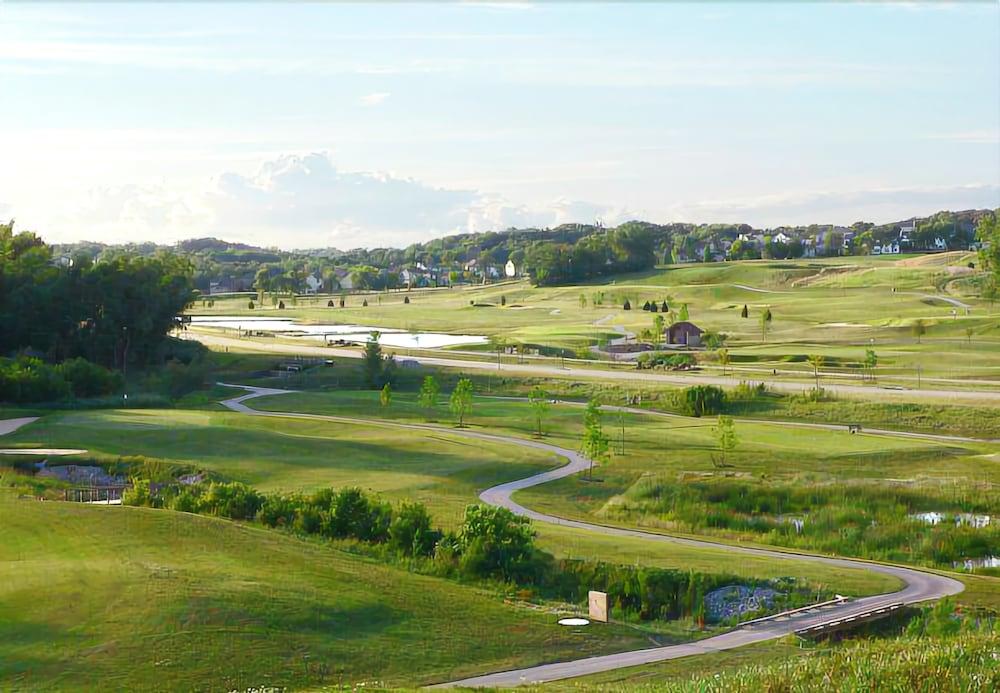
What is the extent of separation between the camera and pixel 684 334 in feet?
333

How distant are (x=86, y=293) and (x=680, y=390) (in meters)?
49.8

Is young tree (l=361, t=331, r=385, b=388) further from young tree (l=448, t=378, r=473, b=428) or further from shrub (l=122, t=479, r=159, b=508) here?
shrub (l=122, t=479, r=159, b=508)

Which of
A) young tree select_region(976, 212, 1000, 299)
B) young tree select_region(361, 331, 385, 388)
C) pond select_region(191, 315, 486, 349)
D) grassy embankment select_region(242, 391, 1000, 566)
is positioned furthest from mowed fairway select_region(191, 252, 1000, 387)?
grassy embankment select_region(242, 391, 1000, 566)

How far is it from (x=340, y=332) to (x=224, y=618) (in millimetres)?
109420

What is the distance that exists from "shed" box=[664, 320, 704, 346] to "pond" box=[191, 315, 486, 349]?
64.9 ft

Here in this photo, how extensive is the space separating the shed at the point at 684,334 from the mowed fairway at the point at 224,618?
245 feet

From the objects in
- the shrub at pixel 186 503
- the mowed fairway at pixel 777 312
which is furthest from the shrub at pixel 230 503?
the mowed fairway at pixel 777 312

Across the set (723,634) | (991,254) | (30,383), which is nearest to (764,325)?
(991,254)

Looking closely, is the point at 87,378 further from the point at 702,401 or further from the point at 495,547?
the point at 495,547

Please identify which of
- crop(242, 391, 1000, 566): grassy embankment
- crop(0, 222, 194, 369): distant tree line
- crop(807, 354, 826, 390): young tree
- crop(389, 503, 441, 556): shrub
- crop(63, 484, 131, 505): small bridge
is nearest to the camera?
crop(389, 503, 441, 556): shrub

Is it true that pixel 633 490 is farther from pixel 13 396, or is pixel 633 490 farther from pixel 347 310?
pixel 347 310

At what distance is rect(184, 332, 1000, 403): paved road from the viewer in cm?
6588

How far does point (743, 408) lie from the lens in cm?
6531

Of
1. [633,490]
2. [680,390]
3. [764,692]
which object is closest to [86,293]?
A: [680,390]
